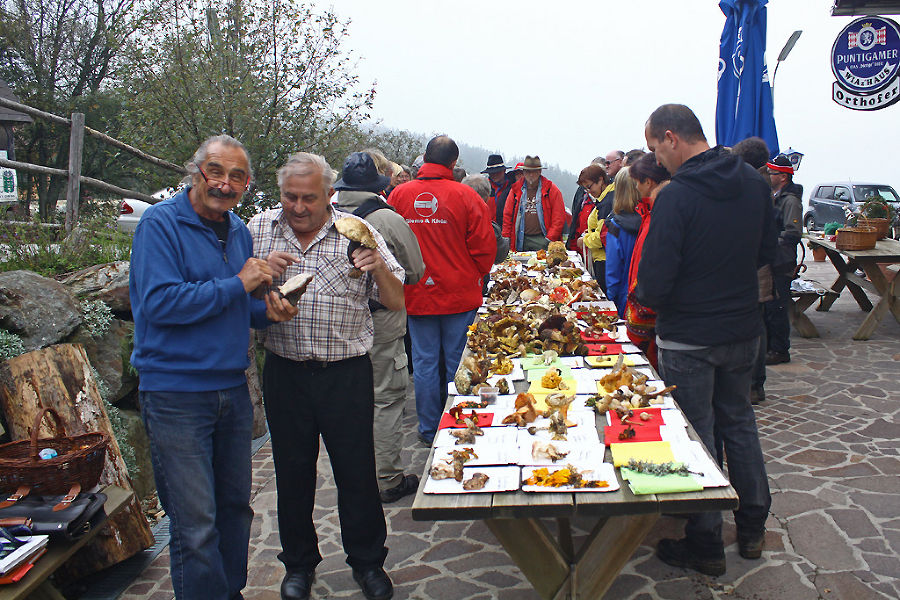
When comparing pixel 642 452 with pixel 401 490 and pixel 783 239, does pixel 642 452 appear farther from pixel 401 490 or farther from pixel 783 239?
pixel 783 239

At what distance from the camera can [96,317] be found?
14.5 ft

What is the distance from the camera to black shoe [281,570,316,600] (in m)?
3.15

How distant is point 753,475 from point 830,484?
123cm

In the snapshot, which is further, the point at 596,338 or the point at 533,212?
the point at 533,212

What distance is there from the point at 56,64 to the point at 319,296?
23.4 metres

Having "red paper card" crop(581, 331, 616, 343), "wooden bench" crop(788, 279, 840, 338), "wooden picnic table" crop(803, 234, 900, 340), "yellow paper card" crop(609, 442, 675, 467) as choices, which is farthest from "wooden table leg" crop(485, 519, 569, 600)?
"wooden bench" crop(788, 279, 840, 338)

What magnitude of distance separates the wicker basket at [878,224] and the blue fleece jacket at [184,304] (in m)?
7.91

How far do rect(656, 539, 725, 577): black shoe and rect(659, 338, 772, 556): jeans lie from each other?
0.04 metres

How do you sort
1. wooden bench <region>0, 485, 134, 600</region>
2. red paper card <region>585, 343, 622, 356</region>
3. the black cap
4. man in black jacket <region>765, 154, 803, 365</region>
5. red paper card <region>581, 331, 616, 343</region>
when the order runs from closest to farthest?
wooden bench <region>0, 485, 134, 600</region> < red paper card <region>585, 343, 622, 356</region> < the black cap < red paper card <region>581, 331, 616, 343</region> < man in black jacket <region>765, 154, 803, 365</region>

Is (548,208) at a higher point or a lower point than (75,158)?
lower

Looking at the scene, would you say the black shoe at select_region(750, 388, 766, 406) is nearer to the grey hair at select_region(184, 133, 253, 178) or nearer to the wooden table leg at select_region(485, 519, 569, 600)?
the wooden table leg at select_region(485, 519, 569, 600)

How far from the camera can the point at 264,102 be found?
25.0 feet

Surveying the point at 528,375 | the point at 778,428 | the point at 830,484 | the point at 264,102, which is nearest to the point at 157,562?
the point at 528,375

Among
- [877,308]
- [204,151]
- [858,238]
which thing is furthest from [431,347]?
[877,308]
